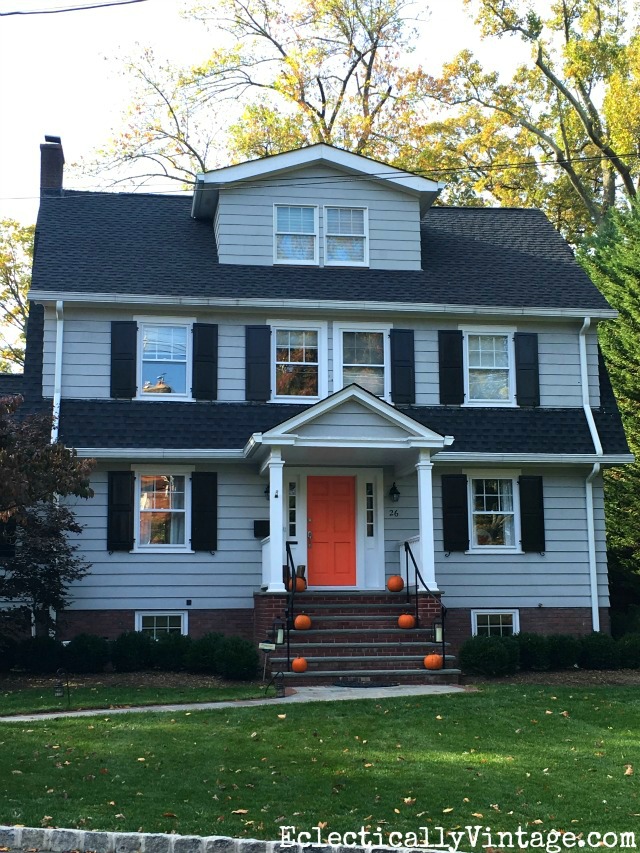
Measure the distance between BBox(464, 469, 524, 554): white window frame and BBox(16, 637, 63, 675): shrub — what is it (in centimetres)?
701

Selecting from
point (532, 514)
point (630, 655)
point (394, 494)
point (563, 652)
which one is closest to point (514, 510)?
point (532, 514)

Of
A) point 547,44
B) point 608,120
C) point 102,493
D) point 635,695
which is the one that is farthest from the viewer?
point 547,44

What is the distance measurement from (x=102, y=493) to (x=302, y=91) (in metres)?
18.2

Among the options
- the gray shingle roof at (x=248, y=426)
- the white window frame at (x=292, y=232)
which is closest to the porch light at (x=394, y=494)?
the gray shingle roof at (x=248, y=426)

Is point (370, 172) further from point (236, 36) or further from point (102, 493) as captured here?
point (236, 36)

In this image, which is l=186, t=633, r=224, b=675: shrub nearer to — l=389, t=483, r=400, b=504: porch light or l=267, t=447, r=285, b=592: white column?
l=267, t=447, r=285, b=592: white column

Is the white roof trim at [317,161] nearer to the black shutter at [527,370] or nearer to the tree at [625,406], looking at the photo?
the black shutter at [527,370]

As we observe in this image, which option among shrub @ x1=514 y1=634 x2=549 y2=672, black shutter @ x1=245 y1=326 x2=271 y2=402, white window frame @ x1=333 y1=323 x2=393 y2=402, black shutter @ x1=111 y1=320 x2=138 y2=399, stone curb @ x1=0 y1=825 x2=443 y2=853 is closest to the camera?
stone curb @ x1=0 y1=825 x2=443 y2=853

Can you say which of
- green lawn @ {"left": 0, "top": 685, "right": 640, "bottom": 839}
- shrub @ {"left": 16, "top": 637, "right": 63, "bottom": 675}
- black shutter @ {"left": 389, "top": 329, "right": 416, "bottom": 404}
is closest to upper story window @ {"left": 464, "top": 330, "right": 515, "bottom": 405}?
black shutter @ {"left": 389, "top": 329, "right": 416, "bottom": 404}

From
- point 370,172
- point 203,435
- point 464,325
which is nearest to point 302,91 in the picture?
point 370,172

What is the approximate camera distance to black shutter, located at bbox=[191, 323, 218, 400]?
1811 centimetres

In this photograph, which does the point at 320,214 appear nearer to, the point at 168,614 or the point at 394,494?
the point at 394,494

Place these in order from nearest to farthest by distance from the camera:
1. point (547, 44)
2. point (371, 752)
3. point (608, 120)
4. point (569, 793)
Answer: point (569, 793), point (371, 752), point (608, 120), point (547, 44)

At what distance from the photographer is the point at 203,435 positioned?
1762 cm
